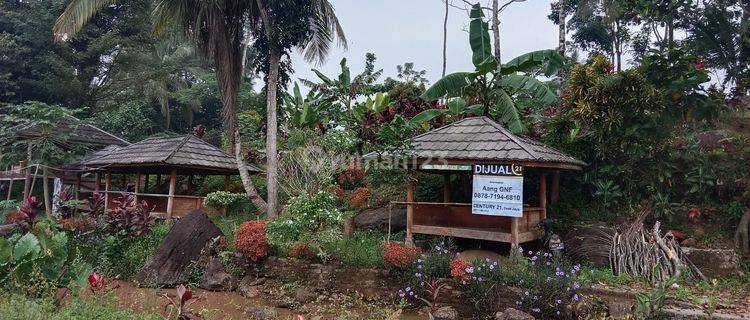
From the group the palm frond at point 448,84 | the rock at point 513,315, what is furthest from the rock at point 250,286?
the palm frond at point 448,84

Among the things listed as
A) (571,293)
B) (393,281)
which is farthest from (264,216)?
(571,293)

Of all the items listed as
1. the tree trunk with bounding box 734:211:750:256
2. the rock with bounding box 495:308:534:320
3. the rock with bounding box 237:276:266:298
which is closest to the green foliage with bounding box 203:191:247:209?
the rock with bounding box 237:276:266:298

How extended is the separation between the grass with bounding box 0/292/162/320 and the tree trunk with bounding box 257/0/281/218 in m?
6.43

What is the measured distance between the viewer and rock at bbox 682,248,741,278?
7.96 m

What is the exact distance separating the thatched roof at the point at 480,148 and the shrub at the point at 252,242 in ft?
8.20

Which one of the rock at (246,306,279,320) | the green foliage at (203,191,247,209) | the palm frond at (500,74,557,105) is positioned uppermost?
the palm frond at (500,74,557,105)

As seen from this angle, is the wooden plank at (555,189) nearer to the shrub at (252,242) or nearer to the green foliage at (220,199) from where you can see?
the shrub at (252,242)

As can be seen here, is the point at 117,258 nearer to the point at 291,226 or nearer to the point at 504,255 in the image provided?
the point at 291,226

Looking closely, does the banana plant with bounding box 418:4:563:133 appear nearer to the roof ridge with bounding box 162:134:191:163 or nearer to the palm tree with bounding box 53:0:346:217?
the palm tree with bounding box 53:0:346:217

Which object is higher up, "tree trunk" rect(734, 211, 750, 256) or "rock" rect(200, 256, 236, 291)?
"tree trunk" rect(734, 211, 750, 256)

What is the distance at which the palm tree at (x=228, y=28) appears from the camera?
1195 centimetres

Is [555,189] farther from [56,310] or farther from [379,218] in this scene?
[56,310]

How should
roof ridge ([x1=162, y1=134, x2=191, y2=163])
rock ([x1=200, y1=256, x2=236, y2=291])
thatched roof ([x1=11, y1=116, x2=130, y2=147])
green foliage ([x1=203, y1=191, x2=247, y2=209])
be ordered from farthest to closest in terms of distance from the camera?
thatched roof ([x1=11, y1=116, x2=130, y2=147])
green foliage ([x1=203, y1=191, x2=247, y2=209])
roof ridge ([x1=162, y1=134, x2=191, y2=163])
rock ([x1=200, y1=256, x2=236, y2=291])

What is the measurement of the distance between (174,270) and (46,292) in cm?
343
